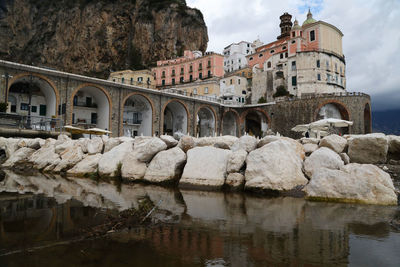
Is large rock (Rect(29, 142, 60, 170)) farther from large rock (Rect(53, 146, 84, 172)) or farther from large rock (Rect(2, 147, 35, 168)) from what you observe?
large rock (Rect(53, 146, 84, 172))

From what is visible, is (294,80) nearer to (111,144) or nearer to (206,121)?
(206,121)

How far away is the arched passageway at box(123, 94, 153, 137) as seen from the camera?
34.0 metres

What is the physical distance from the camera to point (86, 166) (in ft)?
33.9

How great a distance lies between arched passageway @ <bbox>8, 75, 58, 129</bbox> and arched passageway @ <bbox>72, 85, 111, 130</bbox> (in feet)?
9.78

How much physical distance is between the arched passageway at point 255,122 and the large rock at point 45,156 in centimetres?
3354

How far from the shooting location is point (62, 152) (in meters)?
12.1

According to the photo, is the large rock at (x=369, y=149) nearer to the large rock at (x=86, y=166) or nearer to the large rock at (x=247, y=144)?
the large rock at (x=247, y=144)

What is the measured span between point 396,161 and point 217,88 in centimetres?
4205

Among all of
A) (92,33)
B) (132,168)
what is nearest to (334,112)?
(132,168)

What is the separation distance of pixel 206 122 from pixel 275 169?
119ft

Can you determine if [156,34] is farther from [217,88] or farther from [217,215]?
[217,215]

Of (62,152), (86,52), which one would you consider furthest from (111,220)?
(86,52)

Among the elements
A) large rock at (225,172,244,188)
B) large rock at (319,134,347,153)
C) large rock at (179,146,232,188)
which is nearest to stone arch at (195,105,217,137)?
large rock at (319,134,347,153)

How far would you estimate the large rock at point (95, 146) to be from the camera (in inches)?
437
